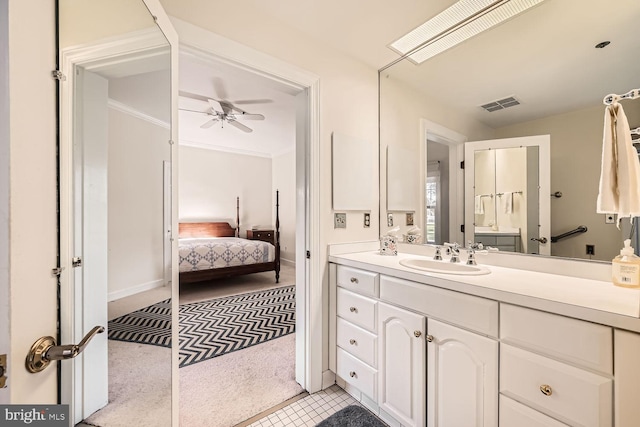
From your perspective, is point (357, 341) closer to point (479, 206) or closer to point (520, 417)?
point (520, 417)

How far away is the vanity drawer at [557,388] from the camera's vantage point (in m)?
0.80

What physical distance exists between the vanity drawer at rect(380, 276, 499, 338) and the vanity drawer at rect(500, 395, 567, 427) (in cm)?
25

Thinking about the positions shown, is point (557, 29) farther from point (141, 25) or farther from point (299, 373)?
point (299, 373)

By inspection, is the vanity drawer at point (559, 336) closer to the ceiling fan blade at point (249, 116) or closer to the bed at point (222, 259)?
the ceiling fan blade at point (249, 116)

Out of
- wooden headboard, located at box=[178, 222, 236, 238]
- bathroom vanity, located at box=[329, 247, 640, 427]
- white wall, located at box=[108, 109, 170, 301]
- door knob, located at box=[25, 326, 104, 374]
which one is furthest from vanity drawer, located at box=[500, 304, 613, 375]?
wooden headboard, located at box=[178, 222, 236, 238]

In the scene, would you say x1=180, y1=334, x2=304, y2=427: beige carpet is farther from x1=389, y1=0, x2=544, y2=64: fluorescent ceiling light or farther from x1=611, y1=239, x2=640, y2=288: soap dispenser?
x1=389, y1=0, x2=544, y2=64: fluorescent ceiling light

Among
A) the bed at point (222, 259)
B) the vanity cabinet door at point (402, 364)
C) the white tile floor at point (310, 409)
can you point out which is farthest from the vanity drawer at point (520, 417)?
the bed at point (222, 259)

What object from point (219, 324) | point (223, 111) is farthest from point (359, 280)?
point (223, 111)

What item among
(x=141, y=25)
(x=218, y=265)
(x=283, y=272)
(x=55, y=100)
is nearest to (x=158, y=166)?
(x=141, y=25)

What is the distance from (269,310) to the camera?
3.26 meters

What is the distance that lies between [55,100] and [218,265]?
3753mm

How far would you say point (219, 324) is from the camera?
285 cm

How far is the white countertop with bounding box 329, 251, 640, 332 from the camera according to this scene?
812 mm

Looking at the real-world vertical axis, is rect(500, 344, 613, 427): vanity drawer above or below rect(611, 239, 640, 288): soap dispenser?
below
